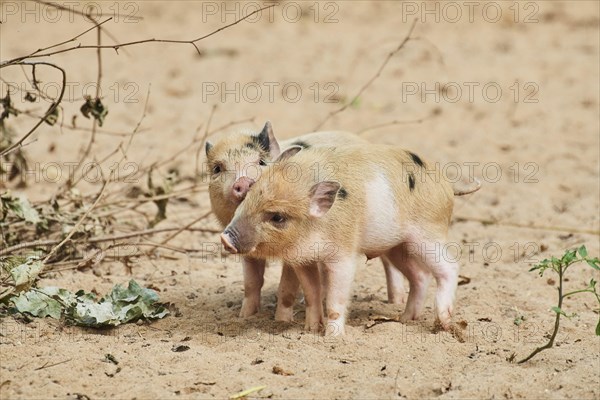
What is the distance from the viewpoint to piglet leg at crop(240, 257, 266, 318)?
259 inches

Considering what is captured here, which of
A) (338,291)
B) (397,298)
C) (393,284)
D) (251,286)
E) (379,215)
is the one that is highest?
(379,215)

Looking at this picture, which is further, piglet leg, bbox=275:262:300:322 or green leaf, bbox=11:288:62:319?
piglet leg, bbox=275:262:300:322

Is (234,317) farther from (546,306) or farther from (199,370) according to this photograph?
(546,306)

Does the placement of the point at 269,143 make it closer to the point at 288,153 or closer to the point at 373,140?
the point at 288,153

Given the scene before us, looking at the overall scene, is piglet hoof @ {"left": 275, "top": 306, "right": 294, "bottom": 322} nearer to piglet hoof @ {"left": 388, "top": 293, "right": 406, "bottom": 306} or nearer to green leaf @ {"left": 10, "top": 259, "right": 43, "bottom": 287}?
piglet hoof @ {"left": 388, "top": 293, "right": 406, "bottom": 306}

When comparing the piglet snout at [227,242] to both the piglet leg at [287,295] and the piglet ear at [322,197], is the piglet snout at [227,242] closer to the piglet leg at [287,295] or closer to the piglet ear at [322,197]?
the piglet ear at [322,197]

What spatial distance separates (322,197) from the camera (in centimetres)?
574

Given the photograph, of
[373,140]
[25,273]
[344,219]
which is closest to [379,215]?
[344,219]

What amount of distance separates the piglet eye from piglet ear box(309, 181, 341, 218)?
183 mm

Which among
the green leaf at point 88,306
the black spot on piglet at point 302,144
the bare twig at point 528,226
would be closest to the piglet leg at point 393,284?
the black spot on piglet at point 302,144

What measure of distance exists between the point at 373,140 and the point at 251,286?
485 cm

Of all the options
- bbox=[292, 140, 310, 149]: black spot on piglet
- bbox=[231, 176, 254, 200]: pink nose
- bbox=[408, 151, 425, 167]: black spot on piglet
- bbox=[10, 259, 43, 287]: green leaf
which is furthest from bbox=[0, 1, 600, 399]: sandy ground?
bbox=[292, 140, 310, 149]: black spot on piglet

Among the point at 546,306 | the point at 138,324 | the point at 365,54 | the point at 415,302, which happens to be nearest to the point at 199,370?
the point at 138,324

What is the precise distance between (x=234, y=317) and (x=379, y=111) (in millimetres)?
6089
